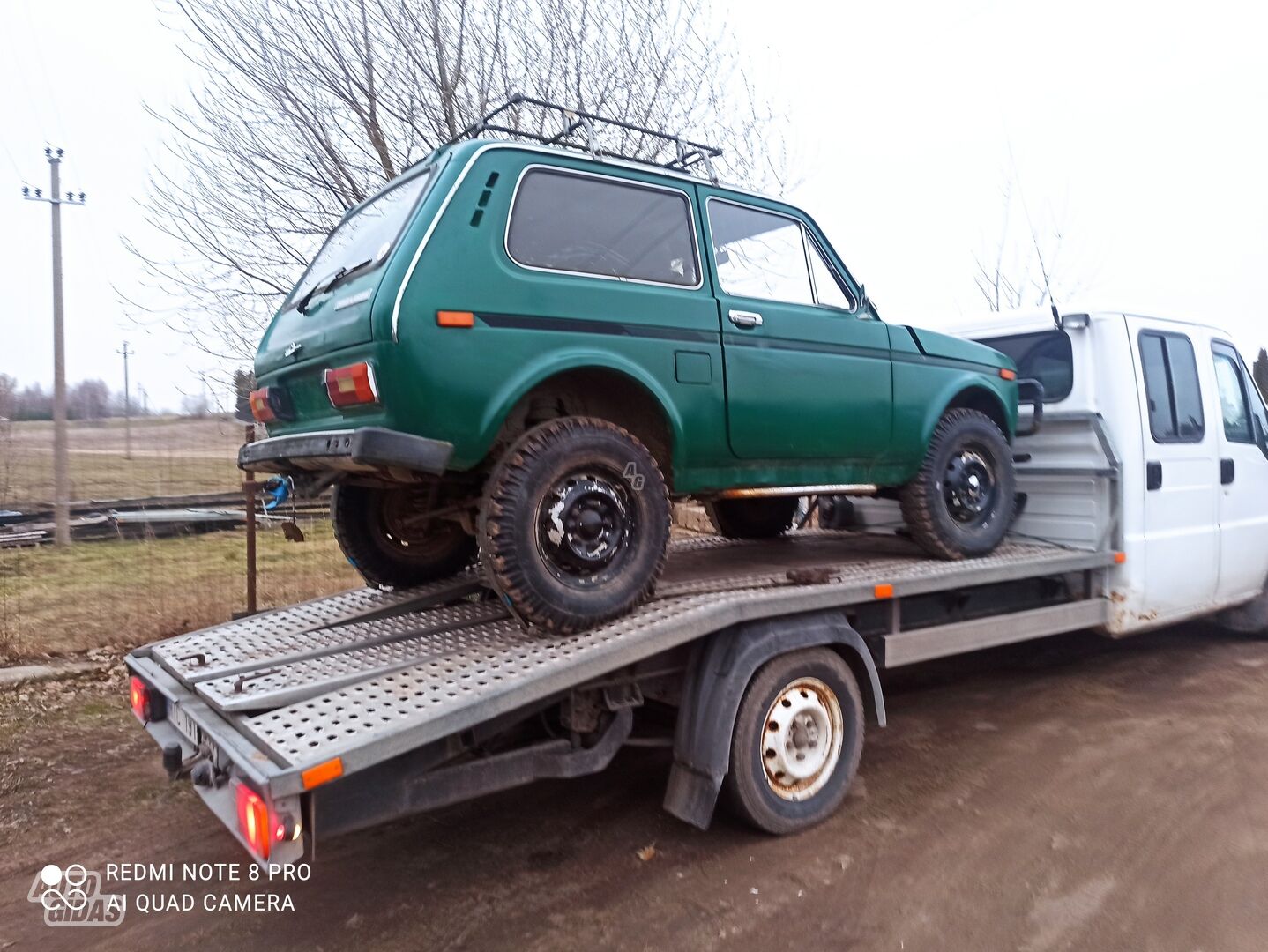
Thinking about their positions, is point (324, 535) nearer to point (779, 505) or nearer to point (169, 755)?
point (779, 505)

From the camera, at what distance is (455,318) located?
309 cm

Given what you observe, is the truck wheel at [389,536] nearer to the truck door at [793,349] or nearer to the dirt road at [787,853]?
the dirt road at [787,853]

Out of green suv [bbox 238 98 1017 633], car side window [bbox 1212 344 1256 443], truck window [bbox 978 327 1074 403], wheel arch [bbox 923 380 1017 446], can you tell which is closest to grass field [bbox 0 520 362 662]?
green suv [bbox 238 98 1017 633]

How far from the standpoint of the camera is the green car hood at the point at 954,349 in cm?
473

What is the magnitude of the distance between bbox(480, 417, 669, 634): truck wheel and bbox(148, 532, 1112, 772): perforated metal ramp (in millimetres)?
119

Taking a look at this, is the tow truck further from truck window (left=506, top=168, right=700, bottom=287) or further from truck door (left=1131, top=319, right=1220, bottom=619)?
truck window (left=506, top=168, right=700, bottom=287)

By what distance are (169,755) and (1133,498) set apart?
512cm

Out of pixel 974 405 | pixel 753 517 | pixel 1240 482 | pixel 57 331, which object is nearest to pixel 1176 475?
pixel 1240 482

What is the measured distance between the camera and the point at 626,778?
4.25 metres

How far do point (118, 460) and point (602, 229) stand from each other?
83.5 ft

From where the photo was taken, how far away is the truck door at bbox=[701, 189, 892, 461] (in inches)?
155

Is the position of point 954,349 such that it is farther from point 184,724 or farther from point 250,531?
point 250,531

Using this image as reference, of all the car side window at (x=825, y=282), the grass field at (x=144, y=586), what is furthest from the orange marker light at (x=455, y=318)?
the grass field at (x=144, y=586)

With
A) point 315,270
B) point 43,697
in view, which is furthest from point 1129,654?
point 43,697
